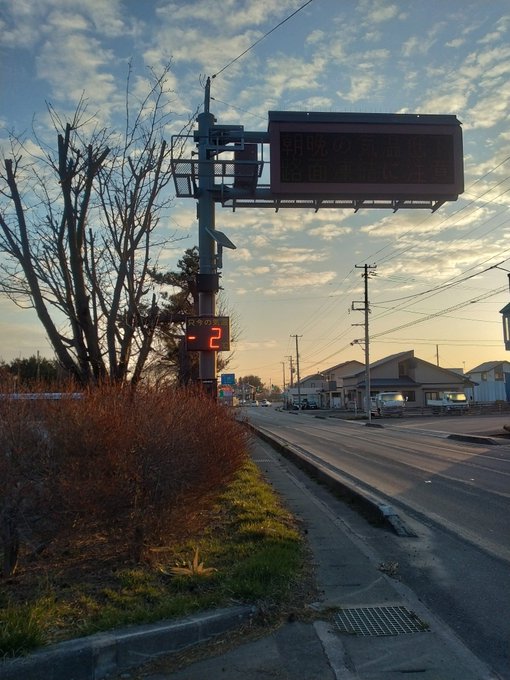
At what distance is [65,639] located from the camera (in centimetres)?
402

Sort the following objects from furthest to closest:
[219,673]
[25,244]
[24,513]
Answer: [25,244] < [24,513] < [219,673]

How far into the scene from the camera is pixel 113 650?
3953 millimetres

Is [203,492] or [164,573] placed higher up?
[203,492]

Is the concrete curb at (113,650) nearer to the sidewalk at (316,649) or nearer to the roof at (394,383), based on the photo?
the sidewalk at (316,649)

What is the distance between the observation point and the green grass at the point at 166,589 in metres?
4.19

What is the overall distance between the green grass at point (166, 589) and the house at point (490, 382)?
86434 millimetres

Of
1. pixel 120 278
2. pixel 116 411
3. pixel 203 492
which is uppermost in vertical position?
pixel 120 278

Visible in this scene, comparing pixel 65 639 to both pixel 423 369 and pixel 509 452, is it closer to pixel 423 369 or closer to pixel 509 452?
pixel 509 452

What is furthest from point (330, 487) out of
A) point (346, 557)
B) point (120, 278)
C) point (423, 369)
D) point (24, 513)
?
point (423, 369)

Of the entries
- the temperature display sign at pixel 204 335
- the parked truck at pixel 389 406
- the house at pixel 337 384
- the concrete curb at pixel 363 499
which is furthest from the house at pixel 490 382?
the temperature display sign at pixel 204 335

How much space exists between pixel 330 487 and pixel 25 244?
7.74m

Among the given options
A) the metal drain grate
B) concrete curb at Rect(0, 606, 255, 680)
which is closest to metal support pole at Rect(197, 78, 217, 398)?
the metal drain grate

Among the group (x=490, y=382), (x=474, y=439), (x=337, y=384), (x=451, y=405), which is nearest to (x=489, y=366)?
(x=490, y=382)

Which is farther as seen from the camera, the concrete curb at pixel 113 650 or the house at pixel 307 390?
the house at pixel 307 390
